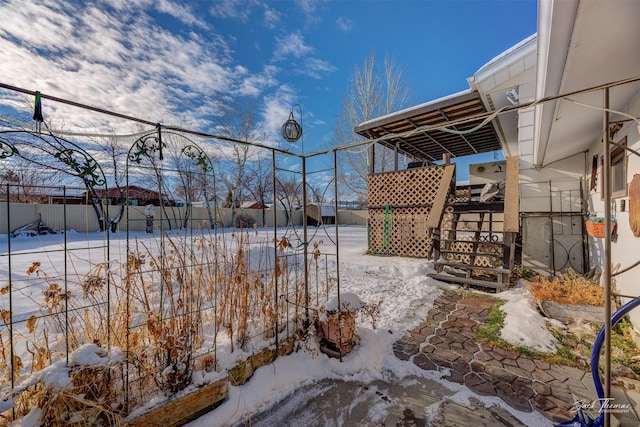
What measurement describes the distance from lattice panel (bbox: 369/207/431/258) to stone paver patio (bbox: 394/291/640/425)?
3.50m

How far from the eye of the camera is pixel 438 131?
7.09 meters

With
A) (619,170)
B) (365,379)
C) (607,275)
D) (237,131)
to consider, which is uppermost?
(237,131)

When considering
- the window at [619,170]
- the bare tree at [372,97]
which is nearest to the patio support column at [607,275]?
the window at [619,170]

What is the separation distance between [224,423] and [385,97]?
14.1 meters

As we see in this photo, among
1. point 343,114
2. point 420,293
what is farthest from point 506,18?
point 343,114

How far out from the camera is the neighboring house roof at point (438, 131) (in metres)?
6.03

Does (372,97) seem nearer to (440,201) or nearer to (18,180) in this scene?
(440,201)

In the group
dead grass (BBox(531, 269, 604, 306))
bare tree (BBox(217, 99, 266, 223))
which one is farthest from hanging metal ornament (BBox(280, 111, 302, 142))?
bare tree (BBox(217, 99, 266, 223))

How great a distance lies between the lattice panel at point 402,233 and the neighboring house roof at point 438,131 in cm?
198

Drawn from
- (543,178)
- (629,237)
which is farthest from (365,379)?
(543,178)

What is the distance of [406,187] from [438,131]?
1.75 m

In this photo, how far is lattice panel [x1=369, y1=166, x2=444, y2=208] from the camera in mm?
6562

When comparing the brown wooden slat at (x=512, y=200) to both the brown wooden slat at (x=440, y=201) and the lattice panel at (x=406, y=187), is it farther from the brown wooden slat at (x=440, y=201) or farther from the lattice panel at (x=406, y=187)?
the lattice panel at (x=406, y=187)

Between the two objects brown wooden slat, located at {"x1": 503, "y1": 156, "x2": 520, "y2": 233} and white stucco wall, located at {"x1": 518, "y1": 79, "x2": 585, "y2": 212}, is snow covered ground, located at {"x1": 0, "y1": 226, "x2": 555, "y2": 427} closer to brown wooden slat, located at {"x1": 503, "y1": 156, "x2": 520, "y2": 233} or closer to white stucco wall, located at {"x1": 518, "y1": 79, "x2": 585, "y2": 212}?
brown wooden slat, located at {"x1": 503, "y1": 156, "x2": 520, "y2": 233}
